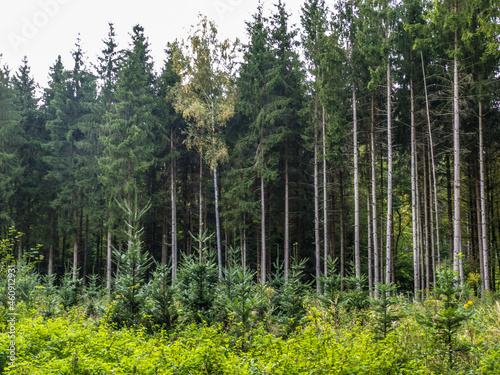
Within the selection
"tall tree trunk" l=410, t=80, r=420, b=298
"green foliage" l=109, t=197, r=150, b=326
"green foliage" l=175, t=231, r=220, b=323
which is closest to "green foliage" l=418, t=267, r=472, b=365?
"green foliage" l=175, t=231, r=220, b=323

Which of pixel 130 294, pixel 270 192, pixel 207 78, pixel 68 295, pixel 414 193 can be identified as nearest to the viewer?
pixel 130 294

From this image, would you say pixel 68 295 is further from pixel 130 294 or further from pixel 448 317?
pixel 448 317

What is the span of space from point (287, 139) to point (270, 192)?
12.1ft

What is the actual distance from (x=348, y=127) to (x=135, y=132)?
12.7m

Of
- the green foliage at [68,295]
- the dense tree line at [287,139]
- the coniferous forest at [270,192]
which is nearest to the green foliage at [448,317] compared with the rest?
the coniferous forest at [270,192]

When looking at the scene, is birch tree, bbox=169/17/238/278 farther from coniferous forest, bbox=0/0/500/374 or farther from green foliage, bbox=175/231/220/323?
green foliage, bbox=175/231/220/323

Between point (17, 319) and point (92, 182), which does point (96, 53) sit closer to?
point (92, 182)

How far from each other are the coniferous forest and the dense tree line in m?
0.12

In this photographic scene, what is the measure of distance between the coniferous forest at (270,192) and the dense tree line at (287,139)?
12cm

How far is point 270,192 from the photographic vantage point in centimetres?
2277

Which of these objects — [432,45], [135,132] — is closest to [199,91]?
[135,132]

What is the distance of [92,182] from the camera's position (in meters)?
24.0

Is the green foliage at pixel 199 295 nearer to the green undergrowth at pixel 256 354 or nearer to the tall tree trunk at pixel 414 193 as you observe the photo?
the green undergrowth at pixel 256 354

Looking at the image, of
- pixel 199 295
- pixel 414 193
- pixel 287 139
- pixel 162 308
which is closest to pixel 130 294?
pixel 162 308
